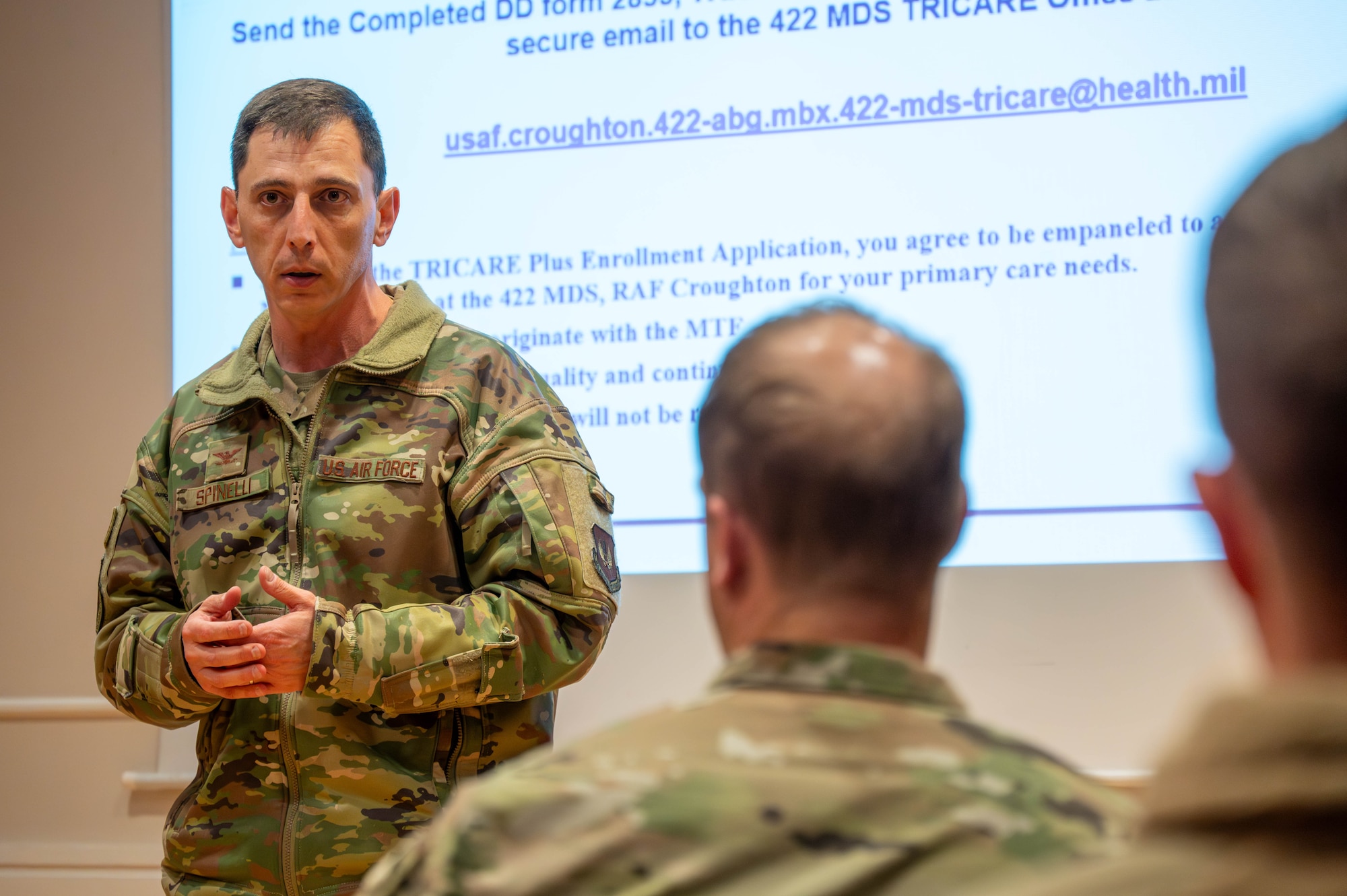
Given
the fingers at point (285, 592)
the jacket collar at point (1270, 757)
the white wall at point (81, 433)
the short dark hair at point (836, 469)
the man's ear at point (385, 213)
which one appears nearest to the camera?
the jacket collar at point (1270, 757)

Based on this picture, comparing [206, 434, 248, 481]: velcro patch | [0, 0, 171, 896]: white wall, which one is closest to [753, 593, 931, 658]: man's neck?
[206, 434, 248, 481]: velcro patch

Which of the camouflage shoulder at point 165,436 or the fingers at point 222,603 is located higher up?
the camouflage shoulder at point 165,436

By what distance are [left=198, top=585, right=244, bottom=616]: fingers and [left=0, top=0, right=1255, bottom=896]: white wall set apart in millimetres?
1183

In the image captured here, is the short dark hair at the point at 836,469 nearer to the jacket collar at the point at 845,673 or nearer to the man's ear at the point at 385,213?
the jacket collar at the point at 845,673

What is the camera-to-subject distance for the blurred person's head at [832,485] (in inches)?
33.0

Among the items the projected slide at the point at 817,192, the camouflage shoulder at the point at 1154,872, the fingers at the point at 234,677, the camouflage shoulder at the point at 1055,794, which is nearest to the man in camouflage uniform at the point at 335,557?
the fingers at the point at 234,677


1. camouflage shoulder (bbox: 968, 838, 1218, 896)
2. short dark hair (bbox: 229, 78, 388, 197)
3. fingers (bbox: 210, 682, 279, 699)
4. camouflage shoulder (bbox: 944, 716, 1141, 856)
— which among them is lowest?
fingers (bbox: 210, 682, 279, 699)

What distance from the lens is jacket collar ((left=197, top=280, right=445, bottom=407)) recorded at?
1.85 meters

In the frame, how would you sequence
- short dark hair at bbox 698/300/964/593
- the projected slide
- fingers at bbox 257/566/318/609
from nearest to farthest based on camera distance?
1. short dark hair at bbox 698/300/964/593
2. fingers at bbox 257/566/318/609
3. the projected slide

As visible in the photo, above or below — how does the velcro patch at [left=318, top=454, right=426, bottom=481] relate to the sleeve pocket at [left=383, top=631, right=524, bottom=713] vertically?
above

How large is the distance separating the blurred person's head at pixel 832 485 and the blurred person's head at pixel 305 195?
1.18 meters

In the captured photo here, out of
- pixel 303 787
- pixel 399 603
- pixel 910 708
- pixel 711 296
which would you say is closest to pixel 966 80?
pixel 711 296

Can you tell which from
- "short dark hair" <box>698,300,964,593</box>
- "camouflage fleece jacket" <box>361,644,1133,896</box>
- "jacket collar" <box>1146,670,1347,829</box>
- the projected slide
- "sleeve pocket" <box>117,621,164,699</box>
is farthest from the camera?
the projected slide

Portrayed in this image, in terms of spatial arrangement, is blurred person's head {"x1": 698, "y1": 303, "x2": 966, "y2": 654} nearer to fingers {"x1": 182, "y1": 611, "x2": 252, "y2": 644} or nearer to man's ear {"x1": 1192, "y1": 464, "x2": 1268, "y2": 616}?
man's ear {"x1": 1192, "y1": 464, "x2": 1268, "y2": 616}
